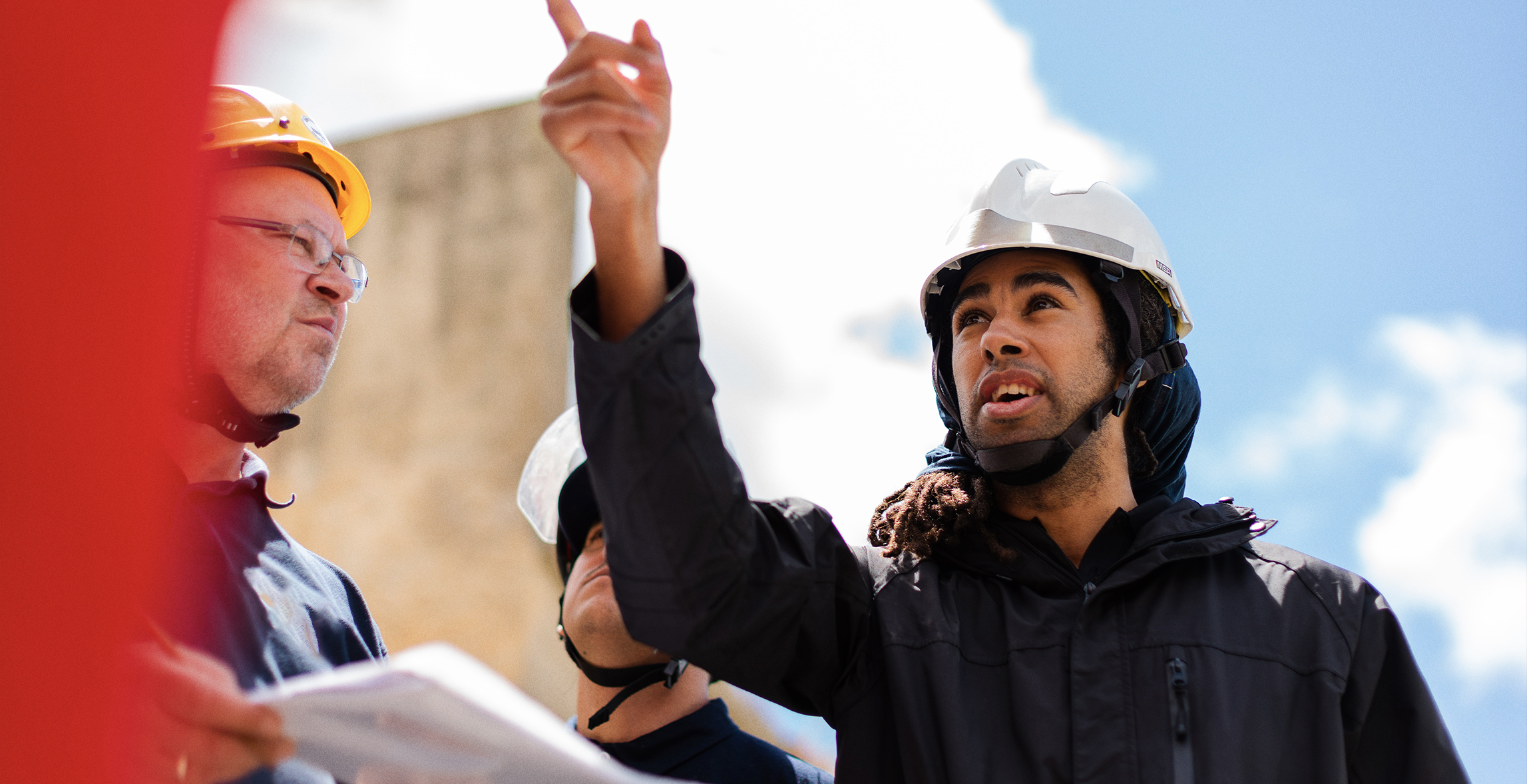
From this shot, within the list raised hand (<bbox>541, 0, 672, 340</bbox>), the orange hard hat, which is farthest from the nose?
the orange hard hat

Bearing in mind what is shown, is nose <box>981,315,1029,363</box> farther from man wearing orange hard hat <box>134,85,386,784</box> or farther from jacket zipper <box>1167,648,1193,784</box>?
man wearing orange hard hat <box>134,85,386,784</box>

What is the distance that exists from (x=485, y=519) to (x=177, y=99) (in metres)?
8.52

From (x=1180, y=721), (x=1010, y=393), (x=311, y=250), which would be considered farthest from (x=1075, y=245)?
(x=311, y=250)

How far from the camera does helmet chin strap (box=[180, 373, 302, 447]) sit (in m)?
2.69

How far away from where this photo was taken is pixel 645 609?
210 cm

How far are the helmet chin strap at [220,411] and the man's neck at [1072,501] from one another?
1856 millimetres

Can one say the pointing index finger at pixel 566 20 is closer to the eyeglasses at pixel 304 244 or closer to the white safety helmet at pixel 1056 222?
the eyeglasses at pixel 304 244

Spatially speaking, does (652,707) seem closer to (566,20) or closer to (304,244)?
(304,244)

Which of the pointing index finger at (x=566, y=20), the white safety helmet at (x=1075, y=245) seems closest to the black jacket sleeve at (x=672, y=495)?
the pointing index finger at (x=566, y=20)

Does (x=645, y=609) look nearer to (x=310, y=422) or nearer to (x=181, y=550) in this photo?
(x=181, y=550)

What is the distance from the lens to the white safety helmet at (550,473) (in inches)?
152

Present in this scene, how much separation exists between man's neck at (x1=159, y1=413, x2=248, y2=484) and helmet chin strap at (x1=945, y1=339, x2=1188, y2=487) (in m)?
1.87

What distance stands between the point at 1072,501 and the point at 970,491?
282mm

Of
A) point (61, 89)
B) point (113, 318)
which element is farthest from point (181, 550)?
point (61, 89)
